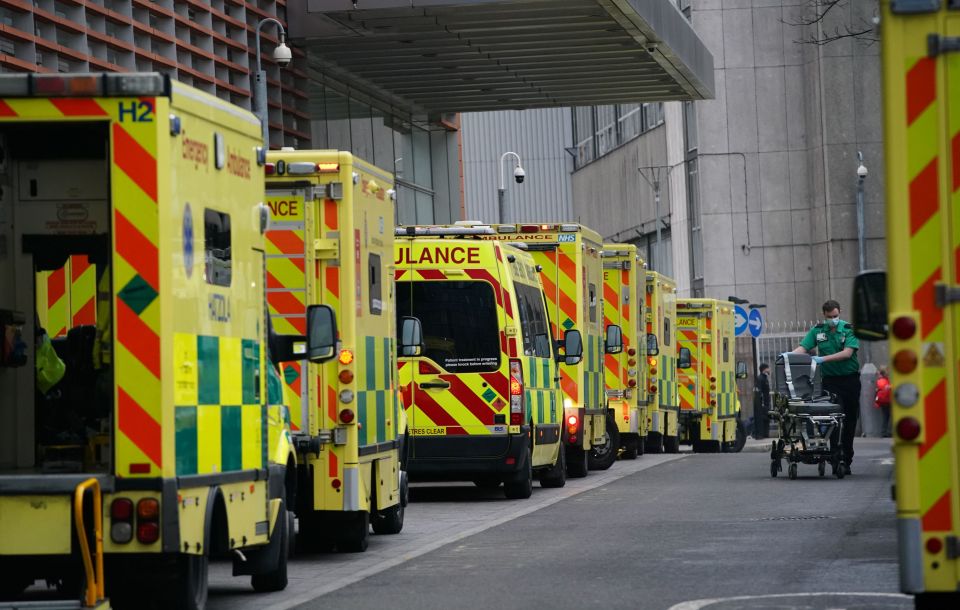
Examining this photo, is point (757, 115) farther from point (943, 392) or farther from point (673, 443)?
point (943, 392)

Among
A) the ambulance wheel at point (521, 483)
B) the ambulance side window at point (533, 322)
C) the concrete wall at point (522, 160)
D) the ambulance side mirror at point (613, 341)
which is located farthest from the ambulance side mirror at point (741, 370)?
the concrete wall at point (522, 160)

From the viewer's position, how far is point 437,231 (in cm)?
1995

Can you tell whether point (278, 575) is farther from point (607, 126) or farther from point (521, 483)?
point (607, 126)

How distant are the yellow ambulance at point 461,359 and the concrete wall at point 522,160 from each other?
61.4m

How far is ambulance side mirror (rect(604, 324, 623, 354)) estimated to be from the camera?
88.3 ft

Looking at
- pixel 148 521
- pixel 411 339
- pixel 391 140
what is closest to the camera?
pixel 148 521

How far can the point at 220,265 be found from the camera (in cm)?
999

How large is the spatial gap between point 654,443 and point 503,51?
24.6ft

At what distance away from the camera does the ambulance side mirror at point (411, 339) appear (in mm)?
16984

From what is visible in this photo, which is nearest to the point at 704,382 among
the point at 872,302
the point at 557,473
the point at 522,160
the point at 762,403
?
the point at 762,403

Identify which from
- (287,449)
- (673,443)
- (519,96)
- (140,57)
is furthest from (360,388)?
(519,96)

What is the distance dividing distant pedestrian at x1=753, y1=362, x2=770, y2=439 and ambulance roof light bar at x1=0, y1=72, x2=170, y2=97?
105ft

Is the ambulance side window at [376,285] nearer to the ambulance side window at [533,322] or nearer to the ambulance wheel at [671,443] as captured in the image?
the ambulance side window at [533,322]

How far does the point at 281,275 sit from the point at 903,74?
718 centimetres
